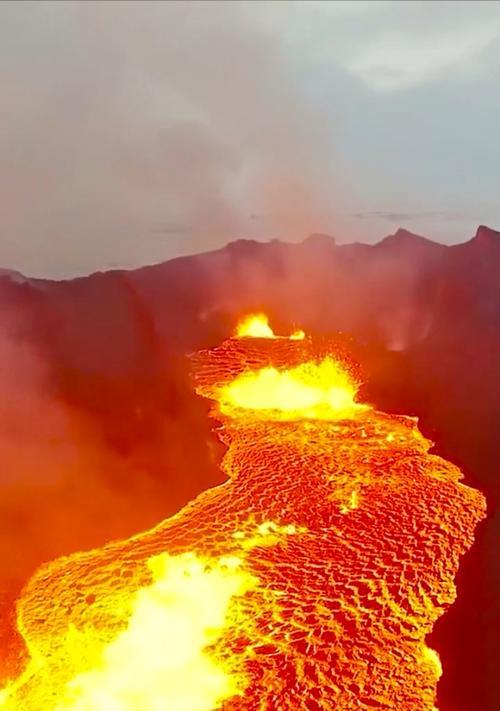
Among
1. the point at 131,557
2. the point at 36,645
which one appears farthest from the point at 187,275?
the point at 36,645

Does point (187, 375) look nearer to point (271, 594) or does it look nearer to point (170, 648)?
point (271, 594)

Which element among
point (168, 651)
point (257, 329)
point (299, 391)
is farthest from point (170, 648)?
point (257, 329)

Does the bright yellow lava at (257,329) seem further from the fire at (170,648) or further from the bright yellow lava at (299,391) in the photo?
the fire at (170,648)

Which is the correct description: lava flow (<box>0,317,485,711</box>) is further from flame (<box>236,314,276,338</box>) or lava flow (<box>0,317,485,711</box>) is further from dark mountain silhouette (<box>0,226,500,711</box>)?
flame (<box>236,314,276,338</box>)

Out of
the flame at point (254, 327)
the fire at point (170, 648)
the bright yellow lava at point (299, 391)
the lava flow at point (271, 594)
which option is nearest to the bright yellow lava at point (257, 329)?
the flame at point (254, 327)

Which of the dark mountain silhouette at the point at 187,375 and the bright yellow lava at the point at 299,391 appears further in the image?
the bright yellow lava at the point at 299,391

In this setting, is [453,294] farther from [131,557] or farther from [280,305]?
[131,557]
